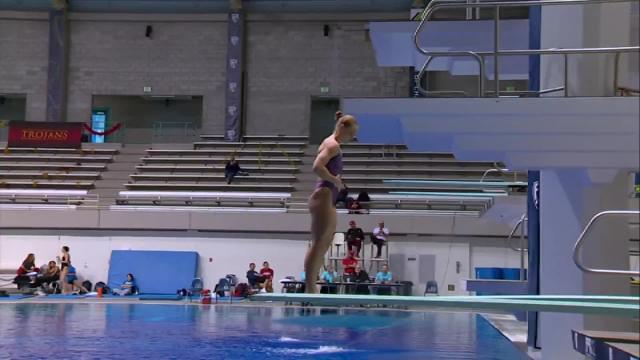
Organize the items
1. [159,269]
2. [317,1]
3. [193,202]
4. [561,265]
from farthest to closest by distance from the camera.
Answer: [317,1]
[193,202]
[159,269]
[561,265]

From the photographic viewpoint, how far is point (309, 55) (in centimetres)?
2666

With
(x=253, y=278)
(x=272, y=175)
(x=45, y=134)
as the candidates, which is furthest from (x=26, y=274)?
(x=272, y=175)

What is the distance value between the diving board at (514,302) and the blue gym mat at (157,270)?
55.6 ft

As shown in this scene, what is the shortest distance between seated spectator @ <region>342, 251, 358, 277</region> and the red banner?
454 inches

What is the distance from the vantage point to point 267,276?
18.7 m

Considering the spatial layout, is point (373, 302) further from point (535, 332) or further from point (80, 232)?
point (80, 232)

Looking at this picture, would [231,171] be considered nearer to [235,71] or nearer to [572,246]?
[235,71]

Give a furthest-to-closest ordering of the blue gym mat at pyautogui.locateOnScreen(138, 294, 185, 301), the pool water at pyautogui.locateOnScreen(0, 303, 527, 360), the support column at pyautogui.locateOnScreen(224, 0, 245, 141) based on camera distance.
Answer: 1. the support column at pyautogui.locateOnScreen(224, 0, 245, 141)
2. the blue gym mat at pyautogui.locateOnScreen(138, 294, 185, 301)
3. the pool water at pyautogui.locateOnScreen(0, 303, 527, 360)

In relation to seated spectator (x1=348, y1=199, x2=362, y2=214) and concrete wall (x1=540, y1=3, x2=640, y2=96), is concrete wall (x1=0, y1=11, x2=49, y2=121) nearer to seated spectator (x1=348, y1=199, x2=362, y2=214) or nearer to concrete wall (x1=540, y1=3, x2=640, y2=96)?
seated spectator (x1=348, y1=199, x2=362, y2=214)

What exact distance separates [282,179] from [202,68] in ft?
21.5

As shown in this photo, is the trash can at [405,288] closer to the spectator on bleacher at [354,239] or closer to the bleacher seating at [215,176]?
the spectator on bleacher at [354,239]

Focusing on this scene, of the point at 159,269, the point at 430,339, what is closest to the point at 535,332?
the point at 430,339

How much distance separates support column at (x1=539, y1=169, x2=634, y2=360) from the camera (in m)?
5.51

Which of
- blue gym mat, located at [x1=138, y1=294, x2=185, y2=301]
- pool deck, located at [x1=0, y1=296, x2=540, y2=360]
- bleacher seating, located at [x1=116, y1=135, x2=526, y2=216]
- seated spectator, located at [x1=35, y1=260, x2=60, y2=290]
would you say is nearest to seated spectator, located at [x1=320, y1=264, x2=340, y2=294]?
pool deck, located at [x1=0, y1=296, x2=540, y2=360]
